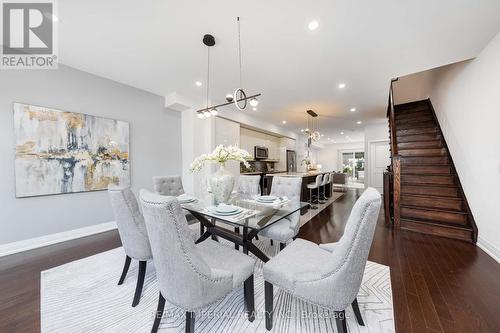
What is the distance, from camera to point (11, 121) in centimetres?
255

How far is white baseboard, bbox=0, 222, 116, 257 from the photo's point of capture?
252 centimetres

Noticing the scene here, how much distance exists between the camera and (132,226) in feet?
5.23

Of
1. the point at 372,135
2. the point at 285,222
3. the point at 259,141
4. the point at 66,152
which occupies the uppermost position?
the point at 372,135

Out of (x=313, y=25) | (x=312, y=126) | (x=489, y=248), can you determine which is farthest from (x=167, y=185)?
(x=312, y=126)

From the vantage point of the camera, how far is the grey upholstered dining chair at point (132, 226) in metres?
1.57

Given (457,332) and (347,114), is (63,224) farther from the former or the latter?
(347,114)

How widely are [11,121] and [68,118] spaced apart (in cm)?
58

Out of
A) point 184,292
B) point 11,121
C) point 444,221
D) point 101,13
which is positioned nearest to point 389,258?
point 444,221

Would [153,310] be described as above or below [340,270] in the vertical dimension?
below

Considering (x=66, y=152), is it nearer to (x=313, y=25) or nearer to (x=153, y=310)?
(x=153, y=310)

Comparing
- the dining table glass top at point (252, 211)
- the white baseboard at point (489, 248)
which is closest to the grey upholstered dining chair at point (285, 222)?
the dining table glass top at point (252, 211)

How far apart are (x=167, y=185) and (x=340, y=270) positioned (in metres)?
2.70

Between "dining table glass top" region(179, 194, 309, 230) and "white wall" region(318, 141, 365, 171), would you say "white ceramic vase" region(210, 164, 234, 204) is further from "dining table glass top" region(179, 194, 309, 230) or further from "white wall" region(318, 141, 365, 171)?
"white wall" region(318, 141, 365, 171)

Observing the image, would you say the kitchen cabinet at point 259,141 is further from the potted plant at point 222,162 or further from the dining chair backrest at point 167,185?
the potted plant at point 222,162
